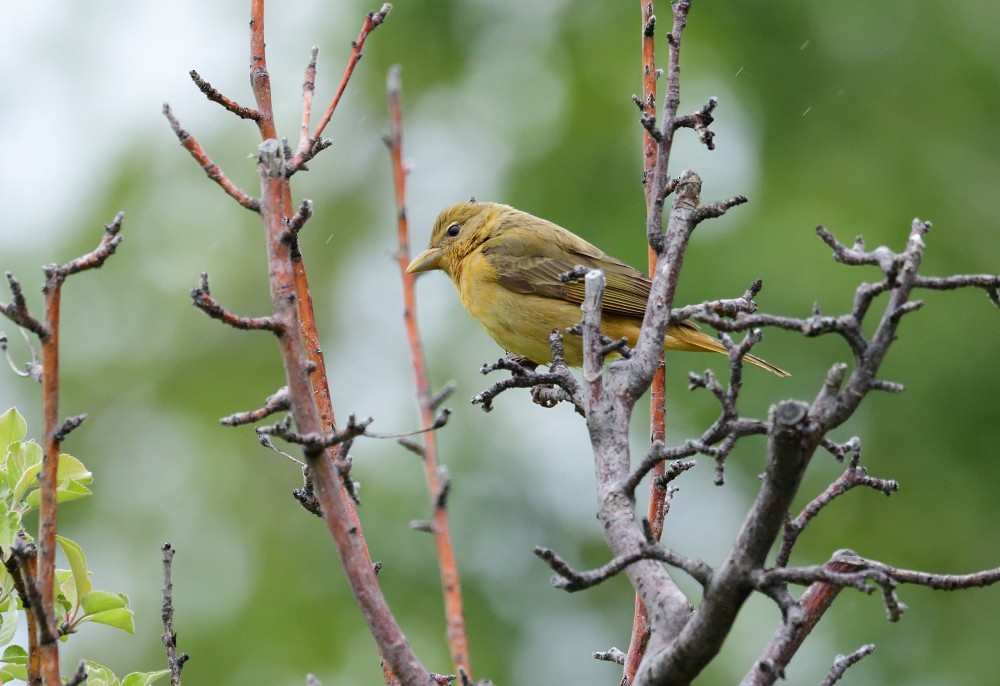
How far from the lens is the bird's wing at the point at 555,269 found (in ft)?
20.2

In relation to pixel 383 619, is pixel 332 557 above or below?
above

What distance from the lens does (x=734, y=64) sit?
37.7ft

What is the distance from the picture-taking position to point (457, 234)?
272 inches

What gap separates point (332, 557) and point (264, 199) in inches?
322

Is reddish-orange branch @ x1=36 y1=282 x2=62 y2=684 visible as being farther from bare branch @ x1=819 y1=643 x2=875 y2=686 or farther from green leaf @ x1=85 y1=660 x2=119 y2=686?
bare branch @ x1=819 y1=643 x2=875 y2=686

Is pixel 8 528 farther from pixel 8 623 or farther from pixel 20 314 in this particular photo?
pixel 20 314

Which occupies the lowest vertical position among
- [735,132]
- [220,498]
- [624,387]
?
[624,387]

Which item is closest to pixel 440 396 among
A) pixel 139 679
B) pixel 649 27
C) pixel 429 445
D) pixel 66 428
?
pixel 429 445

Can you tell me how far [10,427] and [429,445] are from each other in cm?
101

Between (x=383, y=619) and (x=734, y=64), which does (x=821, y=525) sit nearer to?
(x=734, y=64)

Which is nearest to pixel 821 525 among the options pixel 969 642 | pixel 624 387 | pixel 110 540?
pixel 969 642

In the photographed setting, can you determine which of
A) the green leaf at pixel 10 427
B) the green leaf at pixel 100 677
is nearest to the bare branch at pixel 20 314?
the green leaf at pixel 10 427

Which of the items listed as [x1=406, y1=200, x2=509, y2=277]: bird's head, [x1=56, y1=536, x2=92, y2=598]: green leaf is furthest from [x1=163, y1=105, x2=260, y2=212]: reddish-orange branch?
[x1=406, y1=200, x2=509, y2=277]: bird's head

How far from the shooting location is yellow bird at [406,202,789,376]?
6.09 m
